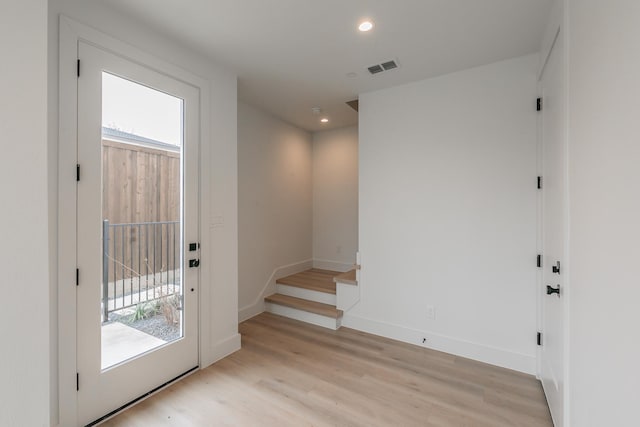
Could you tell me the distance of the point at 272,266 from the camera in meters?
4.12

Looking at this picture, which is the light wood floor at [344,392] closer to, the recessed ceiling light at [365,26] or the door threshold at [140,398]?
the door threshold at [140,398]

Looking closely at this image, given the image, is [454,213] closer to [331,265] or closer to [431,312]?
[431,312]

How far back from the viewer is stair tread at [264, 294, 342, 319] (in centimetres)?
339

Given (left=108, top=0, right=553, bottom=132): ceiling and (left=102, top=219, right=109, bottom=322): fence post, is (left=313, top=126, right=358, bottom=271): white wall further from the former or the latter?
(left=102, top=219, right=109, bottom=322): fence post

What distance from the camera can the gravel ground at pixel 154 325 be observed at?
201cm

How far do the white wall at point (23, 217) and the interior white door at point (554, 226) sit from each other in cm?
240

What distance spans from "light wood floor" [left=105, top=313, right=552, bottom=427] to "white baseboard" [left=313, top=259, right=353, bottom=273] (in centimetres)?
178

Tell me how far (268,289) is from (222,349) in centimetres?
138

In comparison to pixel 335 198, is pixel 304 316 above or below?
below

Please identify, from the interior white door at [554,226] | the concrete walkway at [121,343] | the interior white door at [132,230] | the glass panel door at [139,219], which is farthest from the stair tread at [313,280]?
the interior white door at [554,226]

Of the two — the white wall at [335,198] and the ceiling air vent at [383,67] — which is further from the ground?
the ceiling air vent at [383,67]

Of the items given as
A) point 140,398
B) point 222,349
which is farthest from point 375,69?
point 140,398

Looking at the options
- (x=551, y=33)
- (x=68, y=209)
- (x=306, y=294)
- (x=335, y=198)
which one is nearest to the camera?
(x=68, y=209)

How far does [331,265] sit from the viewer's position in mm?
4789
